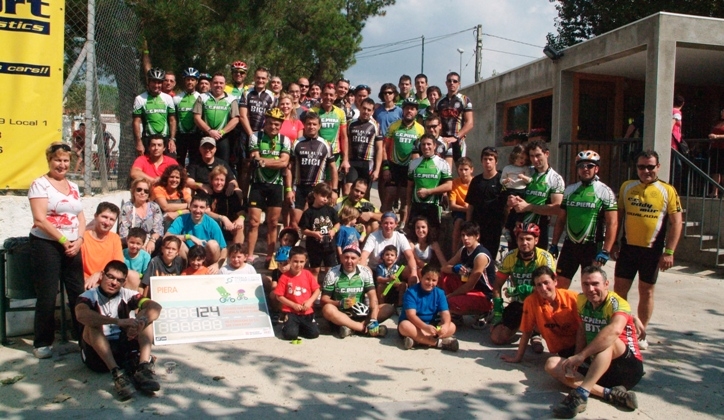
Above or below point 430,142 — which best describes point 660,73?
above

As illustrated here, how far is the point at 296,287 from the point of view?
6.64 meters

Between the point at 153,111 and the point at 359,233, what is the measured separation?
3.29 meters

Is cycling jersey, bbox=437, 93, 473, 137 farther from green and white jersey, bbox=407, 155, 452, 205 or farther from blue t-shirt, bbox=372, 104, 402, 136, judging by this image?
green and white jersey, bbox=407, 155, 452, 205

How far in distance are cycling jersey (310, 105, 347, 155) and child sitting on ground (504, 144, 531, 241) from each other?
8.46 ft

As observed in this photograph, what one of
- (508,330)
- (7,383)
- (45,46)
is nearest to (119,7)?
(45,46)

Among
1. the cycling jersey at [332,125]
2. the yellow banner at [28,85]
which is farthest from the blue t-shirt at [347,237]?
the yellow banner at [28,85]

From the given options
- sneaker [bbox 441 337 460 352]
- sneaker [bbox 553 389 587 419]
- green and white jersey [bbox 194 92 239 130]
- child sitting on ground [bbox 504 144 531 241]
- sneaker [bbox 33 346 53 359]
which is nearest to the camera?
sneaker [bbox 553 389 587 419]

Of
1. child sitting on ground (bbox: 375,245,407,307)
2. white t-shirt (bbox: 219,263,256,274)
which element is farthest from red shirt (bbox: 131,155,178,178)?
child sitting on ground (bbox: 375,245,407,307)

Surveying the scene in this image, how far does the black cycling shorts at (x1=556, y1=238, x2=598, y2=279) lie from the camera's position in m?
6.48

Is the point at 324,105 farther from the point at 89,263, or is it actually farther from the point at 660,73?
the point at 660,73

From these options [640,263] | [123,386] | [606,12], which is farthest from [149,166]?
[606,12]

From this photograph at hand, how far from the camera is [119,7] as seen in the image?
9164 millimetres

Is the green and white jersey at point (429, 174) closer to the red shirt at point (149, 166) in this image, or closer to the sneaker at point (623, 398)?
the red shirt at point (149, 166)

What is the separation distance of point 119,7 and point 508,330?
22.9ft
